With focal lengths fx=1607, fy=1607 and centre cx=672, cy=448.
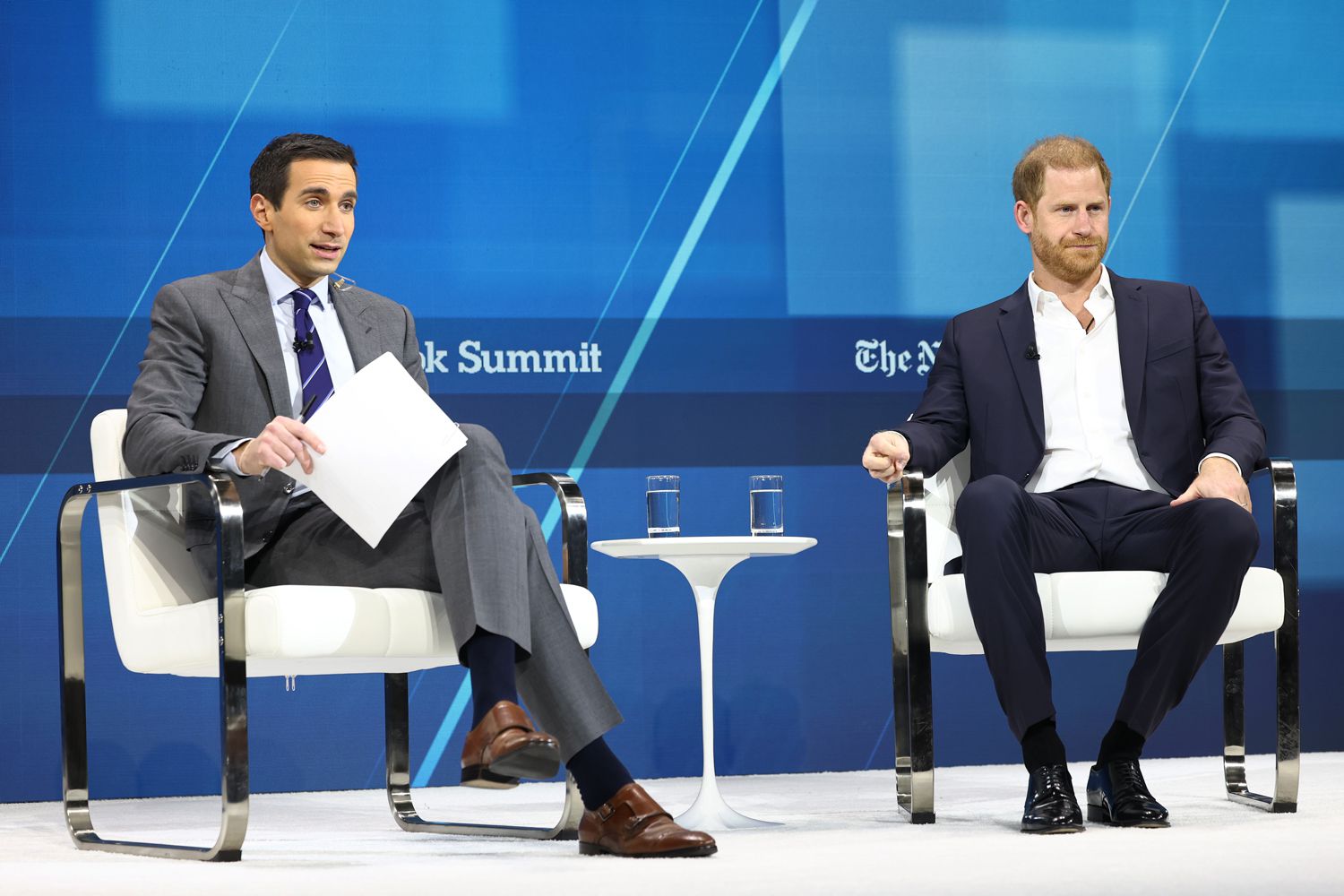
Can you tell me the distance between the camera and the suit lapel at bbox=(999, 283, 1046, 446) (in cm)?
326

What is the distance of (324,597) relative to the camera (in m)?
2.64

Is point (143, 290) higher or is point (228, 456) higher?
point (143, 290)

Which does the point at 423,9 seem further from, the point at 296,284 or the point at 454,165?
the point at 296,284

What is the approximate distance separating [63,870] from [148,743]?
1.52 m

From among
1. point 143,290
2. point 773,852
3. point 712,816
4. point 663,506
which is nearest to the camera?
point 773,852

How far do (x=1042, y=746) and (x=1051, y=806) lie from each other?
4.0 inches

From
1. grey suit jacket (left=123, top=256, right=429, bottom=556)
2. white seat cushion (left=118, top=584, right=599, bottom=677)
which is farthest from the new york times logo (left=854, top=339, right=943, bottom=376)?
white seat cushion (left=118, top=584, right=599, bottom=677)

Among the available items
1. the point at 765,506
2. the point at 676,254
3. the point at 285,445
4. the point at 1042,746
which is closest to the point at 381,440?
the point at 285,445

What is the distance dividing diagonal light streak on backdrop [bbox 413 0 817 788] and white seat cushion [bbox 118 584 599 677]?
1418 millimetres

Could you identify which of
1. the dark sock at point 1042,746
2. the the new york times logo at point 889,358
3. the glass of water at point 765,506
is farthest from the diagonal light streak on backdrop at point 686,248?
the dark sock at point 1042,746

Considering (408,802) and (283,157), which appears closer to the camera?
(283,157)

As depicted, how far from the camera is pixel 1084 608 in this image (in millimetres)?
2949

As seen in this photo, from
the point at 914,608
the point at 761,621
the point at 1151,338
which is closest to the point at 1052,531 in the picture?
the point at 914,608

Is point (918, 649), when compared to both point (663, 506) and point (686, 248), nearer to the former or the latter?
point (663, 506)
